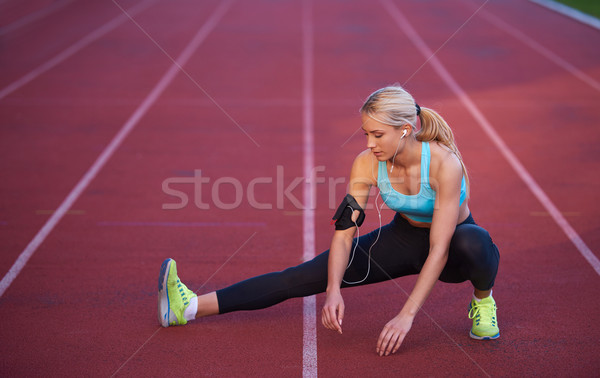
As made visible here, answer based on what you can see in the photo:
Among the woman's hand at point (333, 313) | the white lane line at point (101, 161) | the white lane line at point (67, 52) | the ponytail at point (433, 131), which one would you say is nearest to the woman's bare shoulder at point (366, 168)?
the ponytail at point (433, 131)

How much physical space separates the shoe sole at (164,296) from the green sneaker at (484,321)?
1522 millimetres

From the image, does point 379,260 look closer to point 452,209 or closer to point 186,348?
point 452,209

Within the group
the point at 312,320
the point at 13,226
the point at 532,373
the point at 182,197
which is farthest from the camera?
the point at 182,197

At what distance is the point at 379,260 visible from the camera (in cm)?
321

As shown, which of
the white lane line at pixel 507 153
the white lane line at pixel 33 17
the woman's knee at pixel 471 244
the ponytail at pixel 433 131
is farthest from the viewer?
the white lane line at pixel 33 17

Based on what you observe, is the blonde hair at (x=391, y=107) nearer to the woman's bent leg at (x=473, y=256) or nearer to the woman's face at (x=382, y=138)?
the woman's face at (x=382, y=138)

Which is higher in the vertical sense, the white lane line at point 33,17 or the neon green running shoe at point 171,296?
the white lane line at point 33,17

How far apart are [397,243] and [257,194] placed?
2414mm

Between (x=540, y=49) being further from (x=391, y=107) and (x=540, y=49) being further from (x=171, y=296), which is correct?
(x=171, y=296)

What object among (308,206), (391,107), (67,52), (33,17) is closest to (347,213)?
(391,107)

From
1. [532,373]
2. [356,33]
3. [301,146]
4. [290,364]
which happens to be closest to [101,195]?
[301,146]

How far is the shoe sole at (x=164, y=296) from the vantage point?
10.5ft

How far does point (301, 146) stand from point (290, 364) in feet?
12.9

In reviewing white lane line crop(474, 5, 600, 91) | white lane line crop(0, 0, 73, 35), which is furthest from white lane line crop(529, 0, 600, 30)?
white lane line crop(0, 0, 73, 35)
